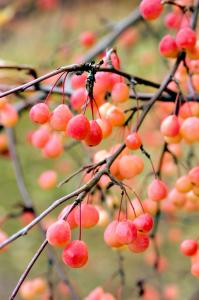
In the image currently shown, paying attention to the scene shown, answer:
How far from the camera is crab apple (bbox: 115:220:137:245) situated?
0.67m

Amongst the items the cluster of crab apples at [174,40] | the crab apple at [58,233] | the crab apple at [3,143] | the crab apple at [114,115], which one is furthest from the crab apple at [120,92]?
the crab apple at [3,143]

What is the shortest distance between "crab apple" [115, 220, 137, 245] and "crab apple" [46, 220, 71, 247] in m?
0.07

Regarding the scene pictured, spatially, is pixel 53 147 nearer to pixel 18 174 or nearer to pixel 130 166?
pixel 18 174

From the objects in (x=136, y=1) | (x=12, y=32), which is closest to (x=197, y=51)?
(x=136, y=1)

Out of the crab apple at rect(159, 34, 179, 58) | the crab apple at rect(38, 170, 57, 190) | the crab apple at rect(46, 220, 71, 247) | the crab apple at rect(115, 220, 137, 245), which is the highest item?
the crab apple at rect(38, 170, 57, 190)

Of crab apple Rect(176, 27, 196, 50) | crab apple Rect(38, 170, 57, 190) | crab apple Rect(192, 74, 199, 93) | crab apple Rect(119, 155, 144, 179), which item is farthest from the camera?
crab apple Rect(38, 170, 57, 190)

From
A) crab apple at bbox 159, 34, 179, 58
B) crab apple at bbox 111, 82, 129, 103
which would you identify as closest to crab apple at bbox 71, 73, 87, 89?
crab apple at bbox 111, 82, 129, 103

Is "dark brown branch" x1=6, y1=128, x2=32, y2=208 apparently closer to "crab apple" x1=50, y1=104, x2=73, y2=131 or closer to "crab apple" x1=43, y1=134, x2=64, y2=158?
"crab apple" x1=43, y1=134, x2=64, y2=158

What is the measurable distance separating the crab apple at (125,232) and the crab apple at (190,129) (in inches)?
7.2

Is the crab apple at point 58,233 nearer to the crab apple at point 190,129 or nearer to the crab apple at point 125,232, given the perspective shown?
the crab apple at point 125,232

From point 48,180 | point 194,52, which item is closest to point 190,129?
point 194,52

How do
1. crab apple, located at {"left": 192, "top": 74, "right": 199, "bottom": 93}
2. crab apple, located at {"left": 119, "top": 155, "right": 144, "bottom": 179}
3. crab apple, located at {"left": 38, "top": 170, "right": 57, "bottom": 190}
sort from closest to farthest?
crab apple, located at {"left": 119, "top": 155, "right": 144, "bottom": 179}, crab apple, located at {"left": 192, "top": 74, "right": 199, "bottom": 93}, crab apple, located at {"left": 38, "top": 170, "right": 57, "bottom": 190}

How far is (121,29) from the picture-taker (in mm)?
1663

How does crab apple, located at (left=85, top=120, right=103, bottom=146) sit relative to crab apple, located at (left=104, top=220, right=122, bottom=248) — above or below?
above
